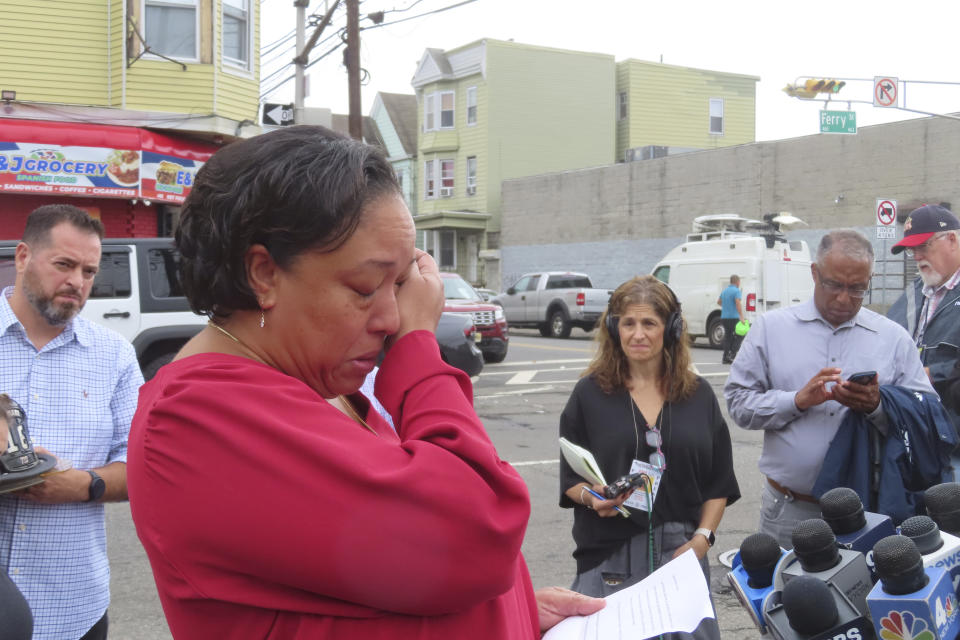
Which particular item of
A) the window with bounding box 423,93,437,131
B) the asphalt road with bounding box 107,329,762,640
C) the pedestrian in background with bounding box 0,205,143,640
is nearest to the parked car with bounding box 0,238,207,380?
the asphalt road with bounding box 107,329,762,640

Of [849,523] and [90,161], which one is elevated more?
[90,161]

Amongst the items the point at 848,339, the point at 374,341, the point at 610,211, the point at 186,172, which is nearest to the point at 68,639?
the point at 374,341

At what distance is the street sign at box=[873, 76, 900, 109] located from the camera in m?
20.0

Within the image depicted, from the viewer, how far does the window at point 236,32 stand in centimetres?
1747

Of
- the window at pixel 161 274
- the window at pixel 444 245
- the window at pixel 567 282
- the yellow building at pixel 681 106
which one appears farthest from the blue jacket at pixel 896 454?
the yellow building at pixel 681 106

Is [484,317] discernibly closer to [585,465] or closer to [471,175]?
[585,465]

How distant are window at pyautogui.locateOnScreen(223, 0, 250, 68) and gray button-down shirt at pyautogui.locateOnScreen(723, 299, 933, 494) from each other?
1563 cm

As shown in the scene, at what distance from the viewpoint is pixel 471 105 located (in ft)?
125

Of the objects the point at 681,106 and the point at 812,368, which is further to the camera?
the point at 681,106

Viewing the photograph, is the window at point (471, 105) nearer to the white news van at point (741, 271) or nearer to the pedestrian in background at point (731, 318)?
the white news van at point (741, 271)

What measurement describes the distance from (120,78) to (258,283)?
16.8 meters

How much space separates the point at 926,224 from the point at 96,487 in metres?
4.45

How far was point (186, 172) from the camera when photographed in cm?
1694

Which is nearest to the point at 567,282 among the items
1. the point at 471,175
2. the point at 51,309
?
the point at 471,175
